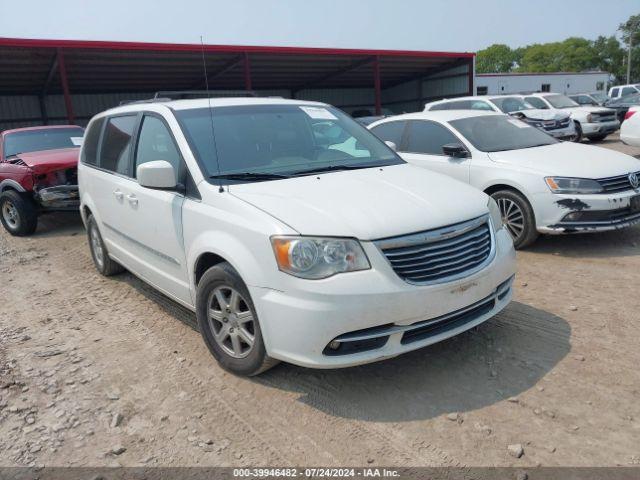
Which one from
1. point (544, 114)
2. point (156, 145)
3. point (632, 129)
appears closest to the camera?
point (156, 145)

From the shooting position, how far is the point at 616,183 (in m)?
5.59

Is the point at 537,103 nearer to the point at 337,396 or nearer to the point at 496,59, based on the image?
the point at 337,396

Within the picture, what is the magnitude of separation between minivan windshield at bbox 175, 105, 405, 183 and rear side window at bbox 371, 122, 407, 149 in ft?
9.29

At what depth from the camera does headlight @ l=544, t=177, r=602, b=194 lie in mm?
5484

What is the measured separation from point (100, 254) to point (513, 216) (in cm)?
454

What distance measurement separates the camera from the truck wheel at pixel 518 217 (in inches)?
224

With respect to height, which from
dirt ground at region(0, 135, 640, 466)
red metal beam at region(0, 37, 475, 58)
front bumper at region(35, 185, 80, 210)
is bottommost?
dirt ground at region(0, 135, 640, 466)

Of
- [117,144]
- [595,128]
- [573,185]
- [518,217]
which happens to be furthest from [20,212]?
[595,128]

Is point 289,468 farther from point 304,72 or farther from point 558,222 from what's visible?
point 304,72

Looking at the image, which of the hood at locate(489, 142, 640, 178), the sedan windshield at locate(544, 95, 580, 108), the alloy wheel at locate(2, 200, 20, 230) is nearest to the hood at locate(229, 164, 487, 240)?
the hood at locate(489, 142, 640, 178)

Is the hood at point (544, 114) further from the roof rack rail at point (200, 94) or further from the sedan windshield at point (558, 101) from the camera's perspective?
the roof rack rail at point (200, 94)

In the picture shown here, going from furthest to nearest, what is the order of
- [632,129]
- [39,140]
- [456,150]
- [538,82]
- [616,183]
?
[538,82]
[632,129]
[39,140]
[456,150]
[616,183]

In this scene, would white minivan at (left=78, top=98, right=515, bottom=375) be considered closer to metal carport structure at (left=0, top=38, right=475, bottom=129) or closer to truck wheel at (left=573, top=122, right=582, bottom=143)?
truck wheel at (left=573, top=122, right=582, bottom=143)

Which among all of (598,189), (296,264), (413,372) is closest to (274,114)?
(296,264)
